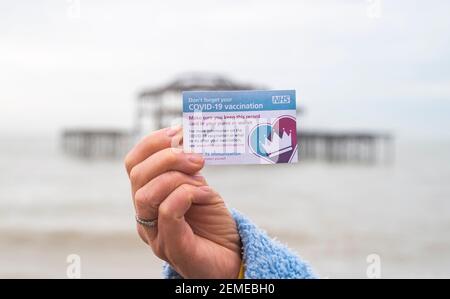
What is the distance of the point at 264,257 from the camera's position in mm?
878

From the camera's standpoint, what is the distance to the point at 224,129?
829 mm

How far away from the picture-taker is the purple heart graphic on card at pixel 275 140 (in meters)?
0.83

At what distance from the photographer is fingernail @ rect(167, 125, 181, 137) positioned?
79cm

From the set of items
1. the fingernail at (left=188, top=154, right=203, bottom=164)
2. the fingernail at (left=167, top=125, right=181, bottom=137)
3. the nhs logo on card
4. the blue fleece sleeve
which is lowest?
the blue fleece sleeve

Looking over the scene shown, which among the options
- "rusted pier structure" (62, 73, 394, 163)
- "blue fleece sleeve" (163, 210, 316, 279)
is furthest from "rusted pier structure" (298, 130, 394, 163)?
"blue fleece sleeve" (163, 210, 316, 279)

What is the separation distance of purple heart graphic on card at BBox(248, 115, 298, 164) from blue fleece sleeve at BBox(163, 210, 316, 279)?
0.39 ft

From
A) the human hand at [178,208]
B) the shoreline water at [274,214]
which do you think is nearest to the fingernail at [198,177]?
the human hand at [178,208]

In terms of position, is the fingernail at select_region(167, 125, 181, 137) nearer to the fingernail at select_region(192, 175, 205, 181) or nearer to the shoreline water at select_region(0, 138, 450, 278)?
the fingernail at select_region(192, 175, 205, 181)

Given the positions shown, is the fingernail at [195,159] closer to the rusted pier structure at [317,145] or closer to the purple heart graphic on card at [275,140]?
the purple heart graphic on card at [275,140]

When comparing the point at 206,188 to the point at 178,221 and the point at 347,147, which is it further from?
the point at 347,147
